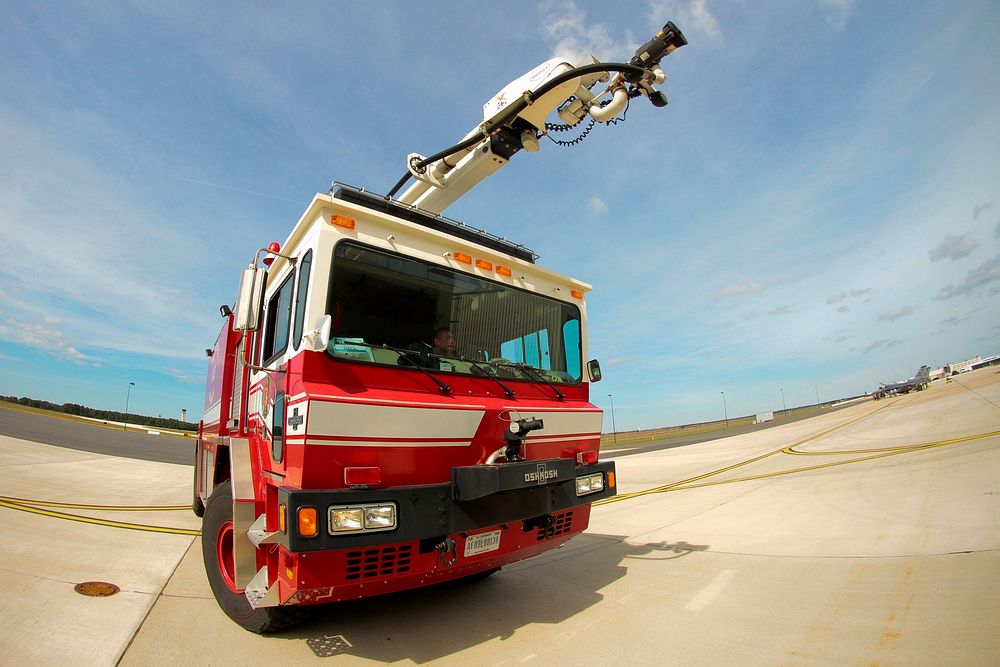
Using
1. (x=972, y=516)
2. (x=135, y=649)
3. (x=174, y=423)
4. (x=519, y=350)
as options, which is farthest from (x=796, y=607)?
(x=174, y=423)

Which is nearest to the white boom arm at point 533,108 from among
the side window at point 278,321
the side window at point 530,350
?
the side window at point 530,350

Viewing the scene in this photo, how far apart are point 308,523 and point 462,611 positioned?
7.13ft

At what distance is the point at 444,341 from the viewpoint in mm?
3631

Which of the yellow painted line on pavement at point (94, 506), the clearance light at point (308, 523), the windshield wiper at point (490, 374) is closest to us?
the clearance light at point (308, 523)

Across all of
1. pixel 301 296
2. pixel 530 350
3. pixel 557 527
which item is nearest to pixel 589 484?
pixel 557 527

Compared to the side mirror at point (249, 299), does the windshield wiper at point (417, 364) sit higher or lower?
lower

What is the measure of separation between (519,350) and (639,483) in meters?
9.38

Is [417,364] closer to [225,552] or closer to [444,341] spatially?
[444,341]

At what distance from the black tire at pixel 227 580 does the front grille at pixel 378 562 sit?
1061 mm

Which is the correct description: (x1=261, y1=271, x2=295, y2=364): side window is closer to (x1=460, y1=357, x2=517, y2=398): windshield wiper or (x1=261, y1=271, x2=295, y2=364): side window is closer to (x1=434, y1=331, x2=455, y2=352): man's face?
(x1=434, y1=331, x2=455, y2=352): man's face

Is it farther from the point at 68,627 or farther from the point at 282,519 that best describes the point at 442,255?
the point at 68,627

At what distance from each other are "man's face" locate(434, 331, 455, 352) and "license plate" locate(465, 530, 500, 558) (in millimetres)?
1387

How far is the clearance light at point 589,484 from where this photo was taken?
4012 millimetres

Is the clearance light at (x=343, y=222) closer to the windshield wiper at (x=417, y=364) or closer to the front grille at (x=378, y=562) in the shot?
the windshield wiper at (x=417, y=364)
